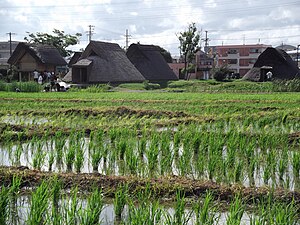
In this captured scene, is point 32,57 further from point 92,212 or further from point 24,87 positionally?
point 92,212

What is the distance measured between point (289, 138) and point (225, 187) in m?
3.10

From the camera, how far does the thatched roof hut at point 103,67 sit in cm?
2528

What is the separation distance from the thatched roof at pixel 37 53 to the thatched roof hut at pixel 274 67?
14.1 metres

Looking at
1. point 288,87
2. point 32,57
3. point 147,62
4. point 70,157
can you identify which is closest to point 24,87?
point 32,57

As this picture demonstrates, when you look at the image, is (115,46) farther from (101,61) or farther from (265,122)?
(265,122)

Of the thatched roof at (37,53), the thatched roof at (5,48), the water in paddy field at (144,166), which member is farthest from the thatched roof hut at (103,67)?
the thatched roof at (5,48)

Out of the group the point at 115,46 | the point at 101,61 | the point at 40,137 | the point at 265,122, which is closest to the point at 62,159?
the point at 40,137

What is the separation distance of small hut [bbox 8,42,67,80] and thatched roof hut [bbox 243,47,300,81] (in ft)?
47.1

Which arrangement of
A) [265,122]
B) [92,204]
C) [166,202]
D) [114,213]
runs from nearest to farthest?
[92,204] → [114,213] → [166,202] → [265,122]

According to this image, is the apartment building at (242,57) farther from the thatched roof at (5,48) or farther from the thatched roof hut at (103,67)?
the thatched roof at (5,48)

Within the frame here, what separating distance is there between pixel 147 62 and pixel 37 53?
8045mm

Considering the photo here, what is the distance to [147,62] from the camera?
3100 cm

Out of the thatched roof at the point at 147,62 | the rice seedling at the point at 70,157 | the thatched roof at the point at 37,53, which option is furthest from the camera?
the thatched roof at the point at 147,62

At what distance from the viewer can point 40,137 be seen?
21.3ft
